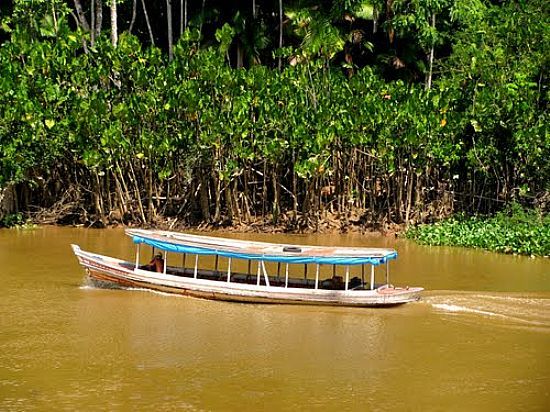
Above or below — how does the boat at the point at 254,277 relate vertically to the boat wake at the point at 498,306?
above

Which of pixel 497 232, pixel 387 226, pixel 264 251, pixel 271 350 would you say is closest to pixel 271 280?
pixel 264 251

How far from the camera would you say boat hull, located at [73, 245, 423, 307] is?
13.2 metres

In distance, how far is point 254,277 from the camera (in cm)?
1414

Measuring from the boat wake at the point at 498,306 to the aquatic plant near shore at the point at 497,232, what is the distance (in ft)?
12.9

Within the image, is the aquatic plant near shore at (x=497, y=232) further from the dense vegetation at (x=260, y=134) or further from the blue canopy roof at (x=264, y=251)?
the blue canopy roof at (x=264, y=251)

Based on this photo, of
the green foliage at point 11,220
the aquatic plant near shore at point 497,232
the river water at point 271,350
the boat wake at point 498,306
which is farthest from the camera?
the green foliage at point 11,220

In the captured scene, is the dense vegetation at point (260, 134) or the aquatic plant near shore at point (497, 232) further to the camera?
the dense vegetation at point (260, 134)

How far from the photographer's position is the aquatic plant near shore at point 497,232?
1781 cm

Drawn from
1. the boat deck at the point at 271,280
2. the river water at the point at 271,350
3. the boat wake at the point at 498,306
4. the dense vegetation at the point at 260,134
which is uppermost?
the dense vegetation at the point at 260,134

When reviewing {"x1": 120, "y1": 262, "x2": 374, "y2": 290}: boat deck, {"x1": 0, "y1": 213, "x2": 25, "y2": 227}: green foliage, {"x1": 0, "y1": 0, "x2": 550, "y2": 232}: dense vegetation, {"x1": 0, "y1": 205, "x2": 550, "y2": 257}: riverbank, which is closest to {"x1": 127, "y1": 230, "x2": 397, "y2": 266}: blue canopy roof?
{"x1": 120, "y1": 262, "x2": 374, "y2": 290}: boat deck

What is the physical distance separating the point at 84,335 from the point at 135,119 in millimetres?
9861

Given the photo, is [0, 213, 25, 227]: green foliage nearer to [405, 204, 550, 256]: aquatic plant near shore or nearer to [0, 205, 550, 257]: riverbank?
[0, 205, 550, 257]: riverbank

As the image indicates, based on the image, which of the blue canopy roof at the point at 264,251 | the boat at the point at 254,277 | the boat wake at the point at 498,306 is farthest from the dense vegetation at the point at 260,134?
the boat wake at the point at 498,306

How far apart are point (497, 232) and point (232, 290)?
758 cm
